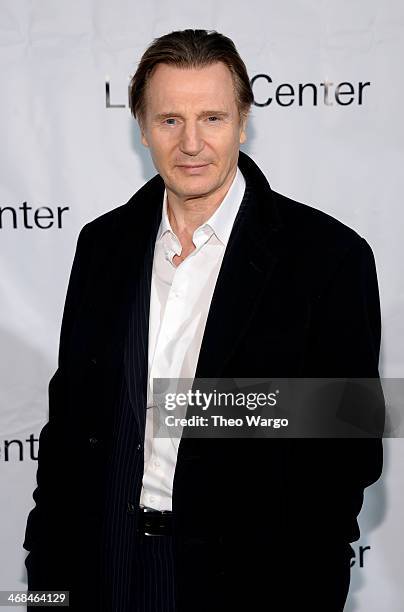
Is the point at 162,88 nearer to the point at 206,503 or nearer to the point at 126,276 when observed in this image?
the point at 126,276

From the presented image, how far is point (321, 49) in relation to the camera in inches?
87.8

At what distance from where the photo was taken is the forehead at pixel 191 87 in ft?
4.92

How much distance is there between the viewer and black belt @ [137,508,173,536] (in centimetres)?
149

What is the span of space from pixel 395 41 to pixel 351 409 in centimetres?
120

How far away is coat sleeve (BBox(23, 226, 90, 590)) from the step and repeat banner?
2.10 feet

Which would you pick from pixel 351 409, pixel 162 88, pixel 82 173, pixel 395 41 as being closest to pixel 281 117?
pixel 395 41

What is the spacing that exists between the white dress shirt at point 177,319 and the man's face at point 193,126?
85 mm

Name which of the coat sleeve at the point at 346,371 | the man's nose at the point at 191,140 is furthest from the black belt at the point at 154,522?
the man's nose at the point at 191,140

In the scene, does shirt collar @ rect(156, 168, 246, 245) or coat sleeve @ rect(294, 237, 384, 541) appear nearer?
coat sleeve @ rect(294, 237, 384, 541)

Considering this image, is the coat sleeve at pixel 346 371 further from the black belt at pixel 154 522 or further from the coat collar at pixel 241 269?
the black belt at pixel 154 522

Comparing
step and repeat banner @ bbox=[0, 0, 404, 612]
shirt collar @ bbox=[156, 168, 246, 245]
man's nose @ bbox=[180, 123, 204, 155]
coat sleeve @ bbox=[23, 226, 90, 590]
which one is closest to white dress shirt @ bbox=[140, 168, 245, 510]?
shirt collar @ bbox=[156, 168, 246, 245]

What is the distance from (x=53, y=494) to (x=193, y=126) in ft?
2.79

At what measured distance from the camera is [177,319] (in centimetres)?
153

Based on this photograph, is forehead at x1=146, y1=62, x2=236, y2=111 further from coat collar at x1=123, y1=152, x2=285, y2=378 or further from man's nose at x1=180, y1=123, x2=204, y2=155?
coat collar at x1=123, y1=152, x2=285, y2=378
